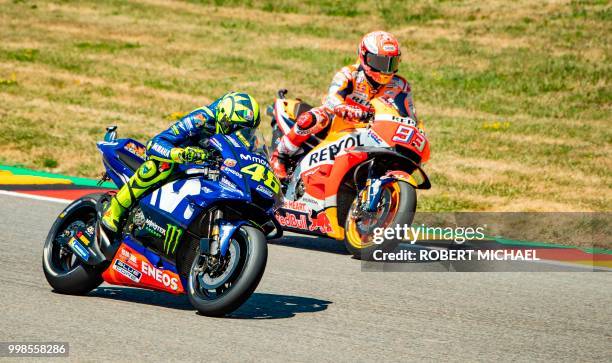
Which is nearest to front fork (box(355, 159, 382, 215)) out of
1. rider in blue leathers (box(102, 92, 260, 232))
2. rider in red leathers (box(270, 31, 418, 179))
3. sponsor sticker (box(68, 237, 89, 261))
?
rider in red leathers (box(270, 31, 418, 179))

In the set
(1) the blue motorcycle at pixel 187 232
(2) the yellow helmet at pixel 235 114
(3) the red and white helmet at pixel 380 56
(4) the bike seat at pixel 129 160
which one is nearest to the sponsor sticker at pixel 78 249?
(1) the blue motorcycle at pixel 187 232

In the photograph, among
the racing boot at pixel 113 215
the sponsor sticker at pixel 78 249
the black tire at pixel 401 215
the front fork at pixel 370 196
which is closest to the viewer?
the racing boot at pixel 113 215

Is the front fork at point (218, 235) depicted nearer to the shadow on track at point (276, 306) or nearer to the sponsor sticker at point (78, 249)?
the shadow on track at point (276, 306)

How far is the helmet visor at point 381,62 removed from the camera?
10.9m

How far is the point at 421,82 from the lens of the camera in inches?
869

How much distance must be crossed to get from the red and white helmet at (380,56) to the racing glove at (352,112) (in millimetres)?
573

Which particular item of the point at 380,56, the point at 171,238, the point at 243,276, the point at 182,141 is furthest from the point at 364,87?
the point at 243,276

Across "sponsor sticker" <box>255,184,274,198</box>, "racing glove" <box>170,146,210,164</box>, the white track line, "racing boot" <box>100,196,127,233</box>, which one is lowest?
"racing boot" <box>100,196,127,233</box>

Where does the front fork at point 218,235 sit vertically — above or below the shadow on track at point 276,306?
above

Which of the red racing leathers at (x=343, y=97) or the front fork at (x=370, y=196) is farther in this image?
the red racing leathers at (x=343, y=97)

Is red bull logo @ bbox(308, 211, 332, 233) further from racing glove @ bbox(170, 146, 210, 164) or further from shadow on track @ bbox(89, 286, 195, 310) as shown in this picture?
racing glove @ bbox(170, 146, 210, 164)

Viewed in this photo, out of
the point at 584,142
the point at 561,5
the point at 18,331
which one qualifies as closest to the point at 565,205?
the point at 584,142

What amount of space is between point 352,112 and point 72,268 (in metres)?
3.41

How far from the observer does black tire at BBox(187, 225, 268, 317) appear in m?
7.07
